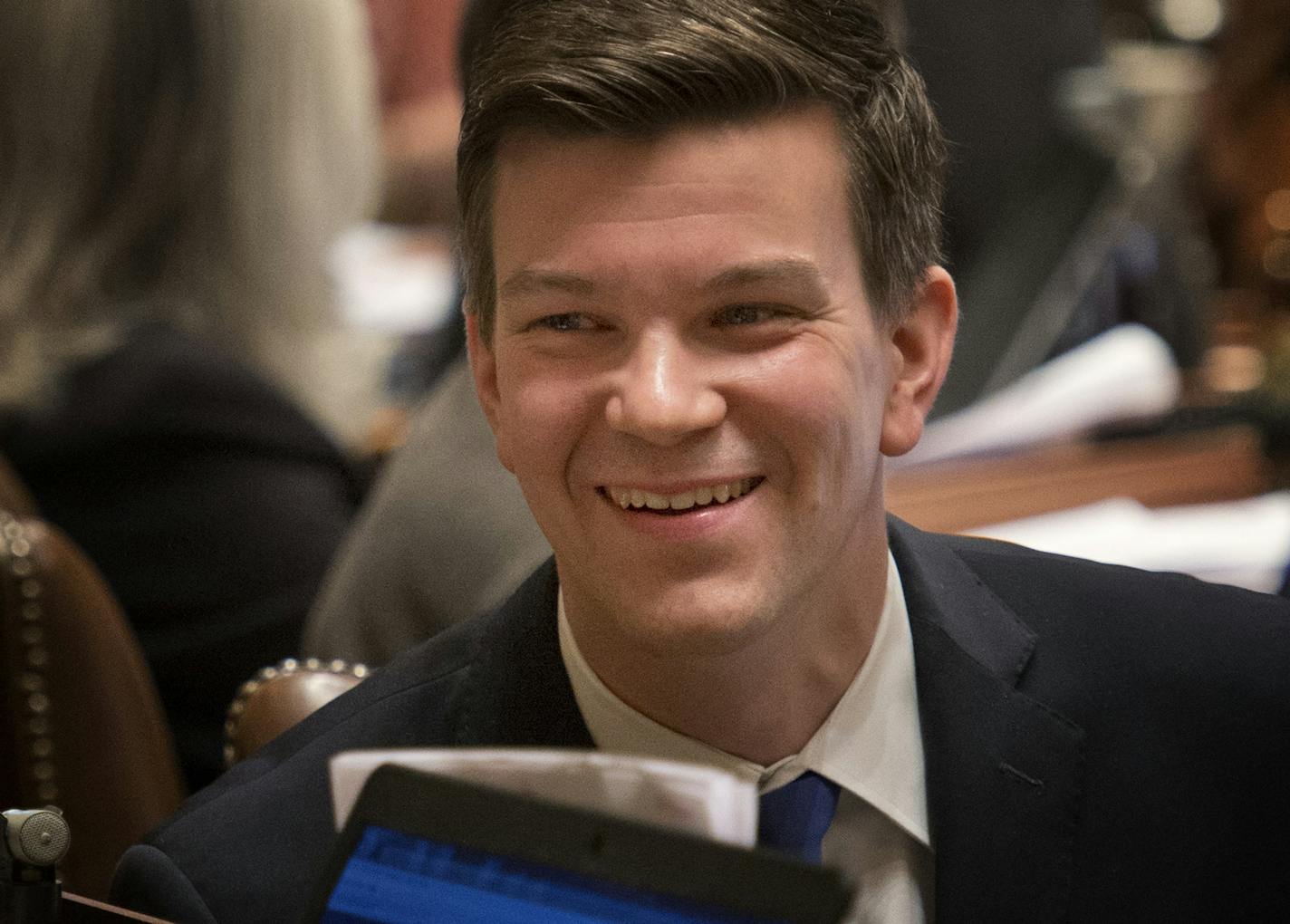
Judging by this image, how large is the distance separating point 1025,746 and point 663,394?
0.36m

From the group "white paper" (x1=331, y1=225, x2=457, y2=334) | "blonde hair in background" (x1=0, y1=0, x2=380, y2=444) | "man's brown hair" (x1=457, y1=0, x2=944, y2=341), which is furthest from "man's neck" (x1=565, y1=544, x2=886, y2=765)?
"white paper" (x1=331, y1=225, x2=457, y2=334)

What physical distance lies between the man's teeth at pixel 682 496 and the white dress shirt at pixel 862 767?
0.15m

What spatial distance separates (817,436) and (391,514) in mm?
892

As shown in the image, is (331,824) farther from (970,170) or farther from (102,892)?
(970,170)

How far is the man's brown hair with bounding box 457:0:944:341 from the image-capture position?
41.5 inches

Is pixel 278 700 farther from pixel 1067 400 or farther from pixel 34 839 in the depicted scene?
pixel 1067 400

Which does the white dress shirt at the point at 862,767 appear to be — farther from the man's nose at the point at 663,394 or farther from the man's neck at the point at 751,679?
the man's nose at the point at 663,394

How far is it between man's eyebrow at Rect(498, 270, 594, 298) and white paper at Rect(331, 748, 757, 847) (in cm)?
33

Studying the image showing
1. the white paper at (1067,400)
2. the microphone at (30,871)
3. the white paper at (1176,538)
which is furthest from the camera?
the white paper at (1067,400)

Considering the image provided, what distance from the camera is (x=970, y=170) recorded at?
3789mm

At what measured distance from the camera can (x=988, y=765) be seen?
3.81ft

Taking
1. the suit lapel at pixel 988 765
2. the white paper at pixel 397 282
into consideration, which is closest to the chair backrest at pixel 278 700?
the suit lapel at pixel 988 765

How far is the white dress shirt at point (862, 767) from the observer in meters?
1.15

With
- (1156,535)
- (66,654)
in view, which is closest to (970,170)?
(1156,535)
